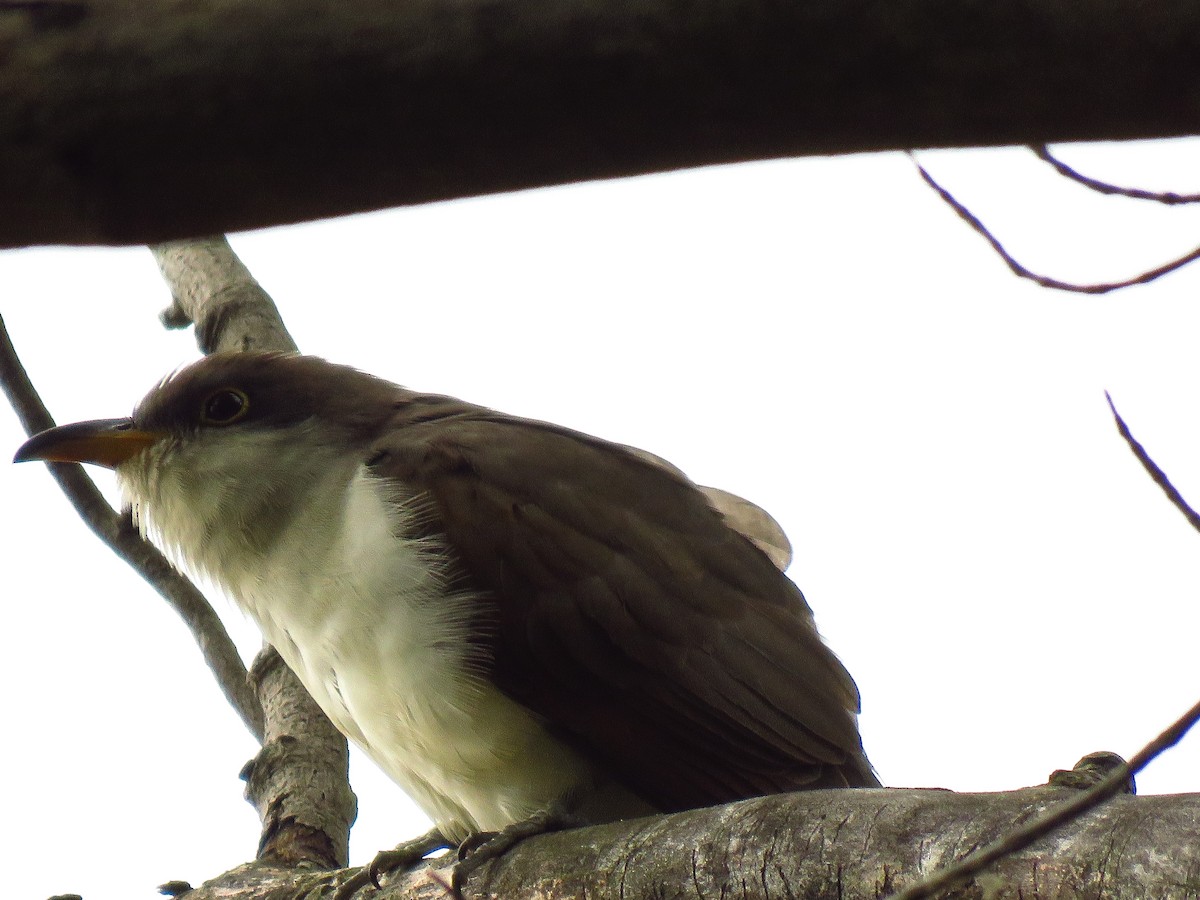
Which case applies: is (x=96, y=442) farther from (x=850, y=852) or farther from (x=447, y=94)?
(x=447, y=94)

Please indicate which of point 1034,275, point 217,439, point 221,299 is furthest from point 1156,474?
point 221,299

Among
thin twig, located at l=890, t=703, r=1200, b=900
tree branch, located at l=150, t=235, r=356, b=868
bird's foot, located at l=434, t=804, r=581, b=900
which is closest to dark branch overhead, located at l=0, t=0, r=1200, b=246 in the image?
thin twig, located at l=890, t=703, r=1200, b=900

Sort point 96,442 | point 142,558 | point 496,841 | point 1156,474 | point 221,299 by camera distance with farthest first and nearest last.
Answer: point 221,299 → point 142,558 → point 96,442 → point 496,841 → point 1156,474

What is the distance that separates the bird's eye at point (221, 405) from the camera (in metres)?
4.35

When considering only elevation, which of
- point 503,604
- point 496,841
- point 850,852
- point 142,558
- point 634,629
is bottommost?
point 850,852

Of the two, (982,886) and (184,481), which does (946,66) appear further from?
(184,481)

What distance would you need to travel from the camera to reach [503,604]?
354cm

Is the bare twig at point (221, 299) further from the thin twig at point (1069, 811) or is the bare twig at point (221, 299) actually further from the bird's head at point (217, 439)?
the thin twig at point (1069, 811)

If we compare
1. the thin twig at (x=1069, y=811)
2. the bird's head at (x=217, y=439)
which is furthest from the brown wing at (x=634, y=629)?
the thin twig at (x=1069, y=811)

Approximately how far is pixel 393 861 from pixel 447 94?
265cm

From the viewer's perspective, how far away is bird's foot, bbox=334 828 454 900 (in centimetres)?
323

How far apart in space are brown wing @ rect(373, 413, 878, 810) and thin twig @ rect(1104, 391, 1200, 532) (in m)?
1.76

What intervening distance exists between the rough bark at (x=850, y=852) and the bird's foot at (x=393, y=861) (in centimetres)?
35

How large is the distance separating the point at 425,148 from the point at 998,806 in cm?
148
